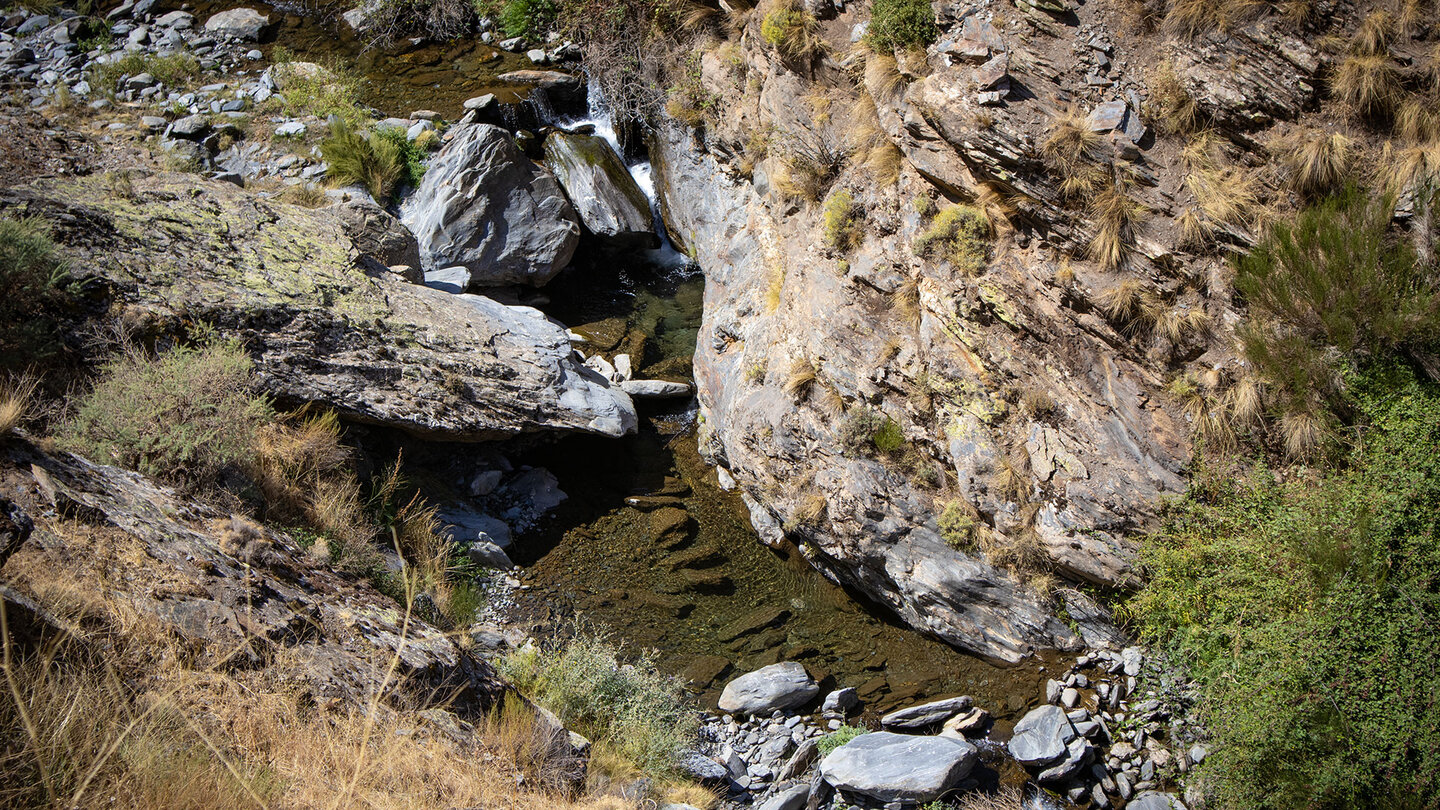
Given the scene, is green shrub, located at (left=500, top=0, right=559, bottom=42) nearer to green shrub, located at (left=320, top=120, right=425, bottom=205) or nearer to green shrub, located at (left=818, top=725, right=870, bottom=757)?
green shrub, located at (left=320, top=120, right=425, bottom=205)

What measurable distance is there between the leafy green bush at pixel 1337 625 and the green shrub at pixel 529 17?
1229cm

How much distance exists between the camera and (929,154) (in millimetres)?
6922

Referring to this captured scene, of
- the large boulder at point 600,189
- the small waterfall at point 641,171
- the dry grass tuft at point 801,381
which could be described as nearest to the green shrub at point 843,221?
the dry grass tuft at point 801,381

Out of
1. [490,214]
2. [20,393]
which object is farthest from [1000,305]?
[20,393]

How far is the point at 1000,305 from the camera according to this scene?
21.2 feet

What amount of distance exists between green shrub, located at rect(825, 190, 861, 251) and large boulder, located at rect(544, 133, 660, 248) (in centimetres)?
430

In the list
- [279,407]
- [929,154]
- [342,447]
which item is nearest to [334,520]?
[342,447]

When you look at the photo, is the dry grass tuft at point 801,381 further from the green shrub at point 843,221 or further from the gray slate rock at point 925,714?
the gray slate rock at point 925,714

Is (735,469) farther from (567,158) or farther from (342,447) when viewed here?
(567,158)

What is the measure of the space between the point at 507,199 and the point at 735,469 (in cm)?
537

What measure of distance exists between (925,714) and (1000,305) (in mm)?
3520

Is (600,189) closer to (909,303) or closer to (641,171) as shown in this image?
(641,171)

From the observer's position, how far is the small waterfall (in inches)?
455

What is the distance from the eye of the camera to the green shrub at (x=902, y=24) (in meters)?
6.93
